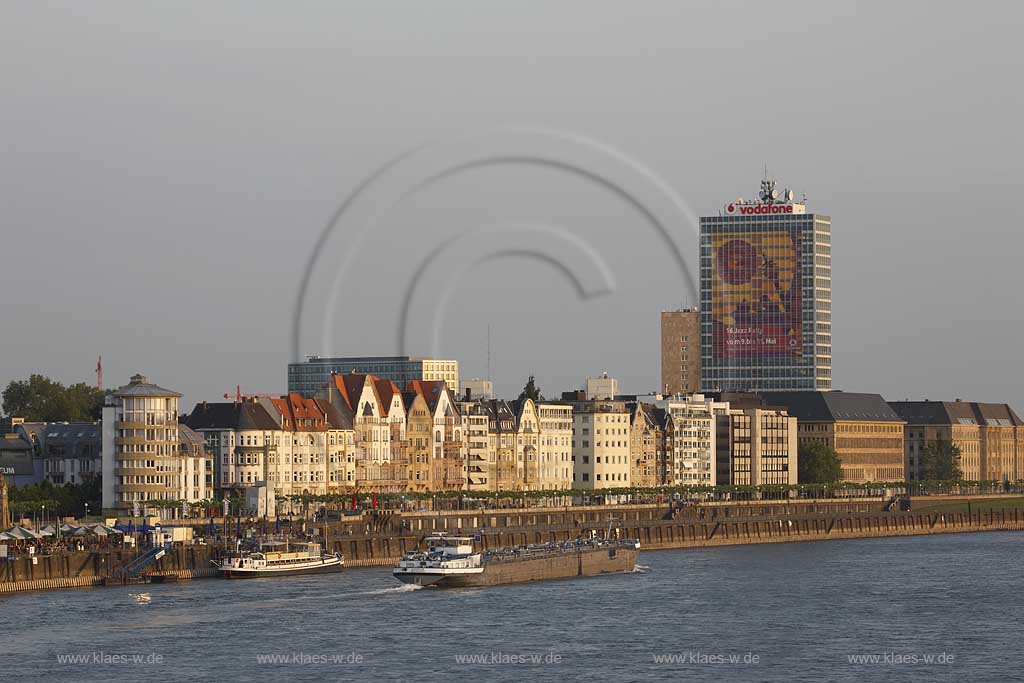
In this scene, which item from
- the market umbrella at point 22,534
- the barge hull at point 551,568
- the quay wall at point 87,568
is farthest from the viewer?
the barge hull at point 551,568

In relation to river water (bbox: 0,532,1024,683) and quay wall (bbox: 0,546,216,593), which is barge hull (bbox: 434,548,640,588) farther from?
quay wall (bbox: 0,546,216,593)

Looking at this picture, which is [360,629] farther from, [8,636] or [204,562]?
[204,562]

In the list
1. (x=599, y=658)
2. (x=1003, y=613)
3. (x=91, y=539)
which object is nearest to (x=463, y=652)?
(x=599, y=658)

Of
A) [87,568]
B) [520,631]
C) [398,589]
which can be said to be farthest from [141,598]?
[520,631]

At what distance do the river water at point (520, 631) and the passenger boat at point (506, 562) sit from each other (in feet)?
7.02

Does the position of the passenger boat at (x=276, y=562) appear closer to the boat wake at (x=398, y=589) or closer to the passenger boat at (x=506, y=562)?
the passenger boat at (x=506, y=562)

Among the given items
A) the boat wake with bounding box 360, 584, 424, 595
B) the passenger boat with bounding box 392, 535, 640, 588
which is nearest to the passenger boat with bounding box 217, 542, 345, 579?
the passenger boat with bounding box 392, 535, 640, 588

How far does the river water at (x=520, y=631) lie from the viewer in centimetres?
11300

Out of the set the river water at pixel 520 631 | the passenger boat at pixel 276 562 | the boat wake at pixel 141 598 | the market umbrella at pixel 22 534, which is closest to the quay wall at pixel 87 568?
the passenger boat at pixel 276 562

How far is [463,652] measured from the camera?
119750 mm

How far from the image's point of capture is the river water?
113 metres

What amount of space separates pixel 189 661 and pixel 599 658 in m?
22.2

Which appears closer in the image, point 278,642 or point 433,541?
point 278,642

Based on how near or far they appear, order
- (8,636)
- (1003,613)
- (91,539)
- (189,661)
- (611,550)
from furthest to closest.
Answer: (611,550)
(91,539)
(1003,613)
(8,636)
(189,661)
